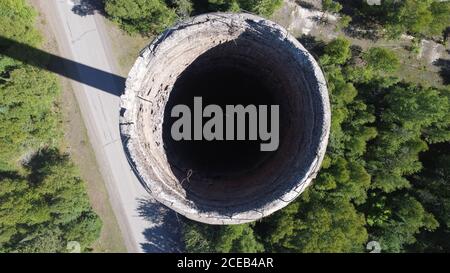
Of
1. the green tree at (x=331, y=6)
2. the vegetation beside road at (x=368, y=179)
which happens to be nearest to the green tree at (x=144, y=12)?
the green tree at (x=331, y=6)

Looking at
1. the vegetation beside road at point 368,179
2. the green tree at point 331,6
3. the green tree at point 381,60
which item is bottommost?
the vegetation beside road at point 368,179

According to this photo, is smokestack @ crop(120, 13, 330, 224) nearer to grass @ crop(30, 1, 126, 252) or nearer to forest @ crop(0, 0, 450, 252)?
forest @ crop(0, 0, 450, 252)

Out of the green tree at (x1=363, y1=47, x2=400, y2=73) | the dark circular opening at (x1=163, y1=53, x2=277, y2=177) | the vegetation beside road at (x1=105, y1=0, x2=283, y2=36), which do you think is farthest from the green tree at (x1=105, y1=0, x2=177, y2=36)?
the green tree at (x1=363, y1=47, x2=400, y2=73)

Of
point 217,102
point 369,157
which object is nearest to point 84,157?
point 217,102

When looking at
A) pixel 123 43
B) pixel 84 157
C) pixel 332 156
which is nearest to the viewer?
pixel 332 156

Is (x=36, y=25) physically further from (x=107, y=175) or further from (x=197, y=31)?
(x=197, y=31)

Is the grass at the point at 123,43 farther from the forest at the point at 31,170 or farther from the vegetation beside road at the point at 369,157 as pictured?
the forest at the point at 31,170

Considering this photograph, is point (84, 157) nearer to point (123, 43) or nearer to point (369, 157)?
point (123, 43)
